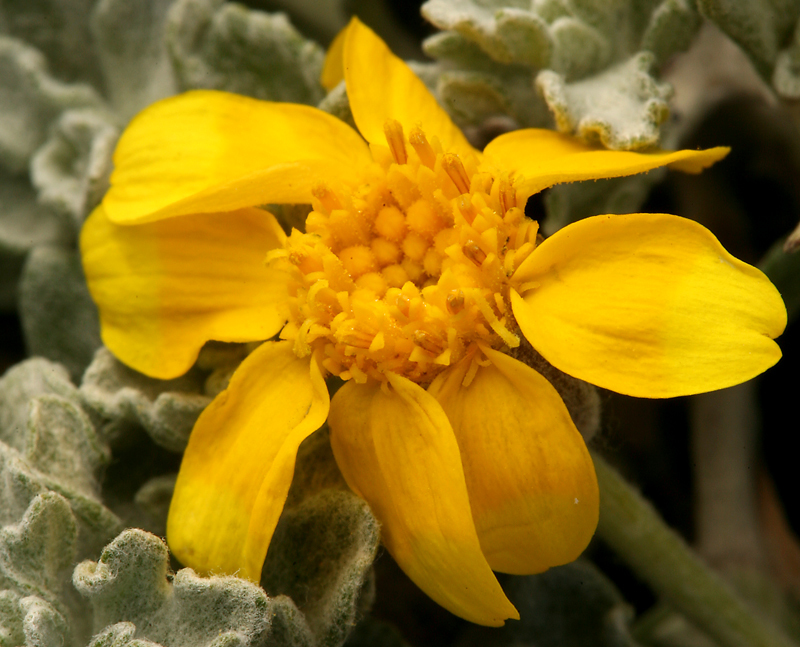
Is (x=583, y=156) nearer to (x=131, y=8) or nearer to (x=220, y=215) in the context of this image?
(x=220, y=215)

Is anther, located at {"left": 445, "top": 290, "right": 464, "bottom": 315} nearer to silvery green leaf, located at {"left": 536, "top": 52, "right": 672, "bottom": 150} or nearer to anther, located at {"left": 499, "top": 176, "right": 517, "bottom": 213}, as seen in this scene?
anther, located at {"left": 499, "top": 176, "right": 517, "bottom": 213}

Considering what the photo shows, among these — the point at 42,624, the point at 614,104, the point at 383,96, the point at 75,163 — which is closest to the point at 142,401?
the point at 42,624

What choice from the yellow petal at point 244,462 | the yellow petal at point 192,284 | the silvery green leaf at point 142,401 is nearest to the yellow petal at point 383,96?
the yellow petal at point 192,284

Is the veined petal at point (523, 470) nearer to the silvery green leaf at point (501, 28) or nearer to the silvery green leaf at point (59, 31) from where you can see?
the silvery green leaf at point (501, 28)

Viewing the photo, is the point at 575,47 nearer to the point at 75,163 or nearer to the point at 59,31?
the point at 75,163

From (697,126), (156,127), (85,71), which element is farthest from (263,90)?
(697,126)

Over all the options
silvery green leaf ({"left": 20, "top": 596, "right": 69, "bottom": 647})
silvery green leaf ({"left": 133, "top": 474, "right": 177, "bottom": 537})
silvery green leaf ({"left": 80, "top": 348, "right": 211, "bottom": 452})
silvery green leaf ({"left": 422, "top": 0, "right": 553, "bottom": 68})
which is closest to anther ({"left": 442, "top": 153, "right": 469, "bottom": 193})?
silvery green leaf ({"left": 422, "top": 0, "right": 553, "bottom": 68})

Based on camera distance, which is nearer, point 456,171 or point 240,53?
point 456,171
